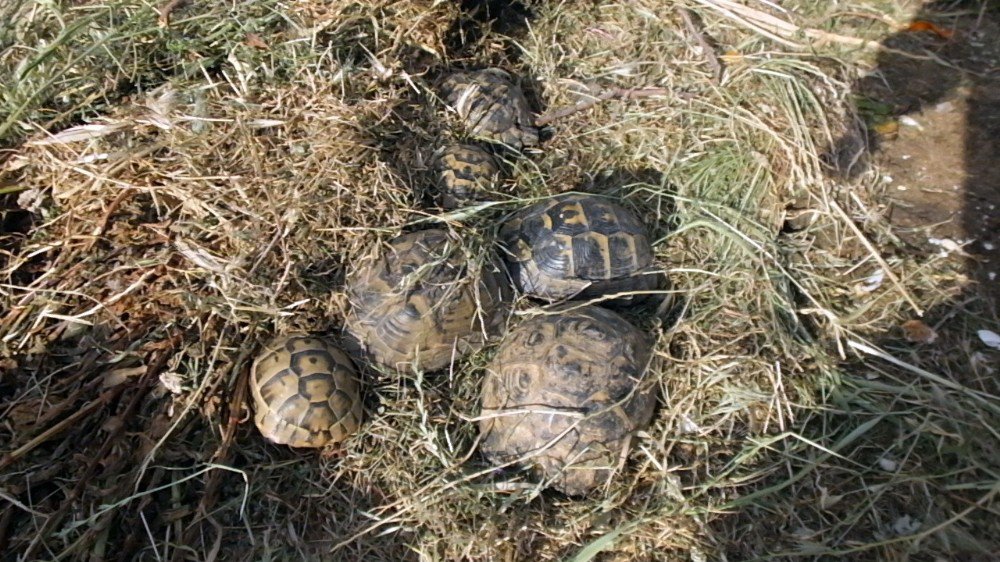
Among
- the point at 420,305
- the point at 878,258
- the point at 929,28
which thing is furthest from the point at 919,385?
the point at 929,28

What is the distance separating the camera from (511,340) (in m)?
3.11

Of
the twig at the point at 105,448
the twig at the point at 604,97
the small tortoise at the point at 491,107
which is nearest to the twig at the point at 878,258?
the twig at the point at 604,97

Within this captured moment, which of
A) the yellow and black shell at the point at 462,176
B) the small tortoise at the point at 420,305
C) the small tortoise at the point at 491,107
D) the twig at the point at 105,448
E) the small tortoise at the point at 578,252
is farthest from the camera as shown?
the small tortoise at the point at 491,107

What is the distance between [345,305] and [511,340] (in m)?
0.78

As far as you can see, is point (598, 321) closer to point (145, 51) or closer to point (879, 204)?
point (879, 204)

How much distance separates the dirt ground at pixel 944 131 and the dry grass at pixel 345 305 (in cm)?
22

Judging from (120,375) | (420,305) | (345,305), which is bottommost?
(120,375)

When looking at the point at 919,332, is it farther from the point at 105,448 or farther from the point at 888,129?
the point at 105,448

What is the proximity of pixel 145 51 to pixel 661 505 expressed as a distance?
333 centimetres

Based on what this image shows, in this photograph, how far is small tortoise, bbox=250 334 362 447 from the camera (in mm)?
2914

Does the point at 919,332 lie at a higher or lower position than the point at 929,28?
lower

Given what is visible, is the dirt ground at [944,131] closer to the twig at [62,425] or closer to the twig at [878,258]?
the twig at [878,258]

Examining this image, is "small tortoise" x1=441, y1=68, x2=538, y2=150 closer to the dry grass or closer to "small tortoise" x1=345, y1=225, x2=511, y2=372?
the dry grass

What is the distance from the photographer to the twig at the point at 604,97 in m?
4.07
